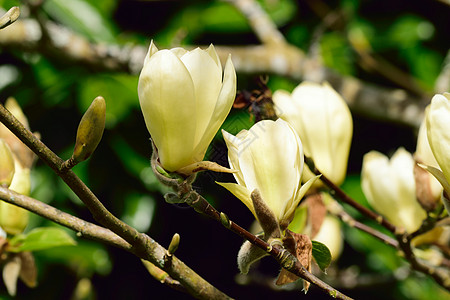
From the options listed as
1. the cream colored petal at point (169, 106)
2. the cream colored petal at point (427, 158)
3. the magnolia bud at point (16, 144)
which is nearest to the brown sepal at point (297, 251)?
the cream colored petal at point (169, 106)

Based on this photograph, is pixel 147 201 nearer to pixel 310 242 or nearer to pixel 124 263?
pixel 124 263

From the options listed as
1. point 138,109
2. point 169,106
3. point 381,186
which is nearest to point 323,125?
point 381,186

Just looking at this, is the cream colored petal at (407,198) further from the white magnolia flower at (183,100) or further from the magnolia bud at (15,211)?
the magnolia bud at (15,211)

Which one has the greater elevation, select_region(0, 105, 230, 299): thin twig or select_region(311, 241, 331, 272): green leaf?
select_region(0, 105, 230, 299): thin twig

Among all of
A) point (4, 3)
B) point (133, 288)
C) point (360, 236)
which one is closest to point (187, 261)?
point (133, 288)

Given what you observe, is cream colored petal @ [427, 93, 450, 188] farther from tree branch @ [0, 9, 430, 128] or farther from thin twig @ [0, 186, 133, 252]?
tree branch @ [0, 9, 430, 128]

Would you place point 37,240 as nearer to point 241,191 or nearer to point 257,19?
point 241,191

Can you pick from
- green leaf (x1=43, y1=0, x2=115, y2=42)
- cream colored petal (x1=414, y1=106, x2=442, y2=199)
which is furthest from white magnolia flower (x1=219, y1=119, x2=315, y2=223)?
green leaf (x1=43, y1=0, x2=115, y2=42)
